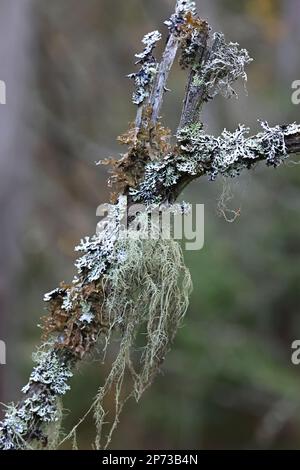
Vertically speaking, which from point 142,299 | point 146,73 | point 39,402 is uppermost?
point 146,73

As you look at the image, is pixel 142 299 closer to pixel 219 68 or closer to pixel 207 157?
pixel 207 157

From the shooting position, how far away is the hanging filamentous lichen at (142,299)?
210cm

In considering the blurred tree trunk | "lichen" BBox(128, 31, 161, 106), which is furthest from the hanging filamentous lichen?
the blurred tree trunk

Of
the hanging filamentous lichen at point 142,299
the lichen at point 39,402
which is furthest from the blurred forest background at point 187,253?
the lichen at point 39,402

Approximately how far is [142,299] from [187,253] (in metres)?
5.40

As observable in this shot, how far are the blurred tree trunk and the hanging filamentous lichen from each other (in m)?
5.94

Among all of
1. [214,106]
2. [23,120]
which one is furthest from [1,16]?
[214,106]

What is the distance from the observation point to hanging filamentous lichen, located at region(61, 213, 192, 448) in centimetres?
210

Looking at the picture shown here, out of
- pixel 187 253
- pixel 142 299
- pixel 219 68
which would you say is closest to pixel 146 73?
pixel 219 68

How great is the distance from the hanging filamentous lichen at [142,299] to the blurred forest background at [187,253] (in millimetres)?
5073

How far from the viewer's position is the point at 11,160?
8.12 meters

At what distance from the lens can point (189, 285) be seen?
7.34ft

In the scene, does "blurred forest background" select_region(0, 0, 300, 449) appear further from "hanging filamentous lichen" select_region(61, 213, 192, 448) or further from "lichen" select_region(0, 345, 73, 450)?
"lichen" select_region(0, 345, 73, 450)

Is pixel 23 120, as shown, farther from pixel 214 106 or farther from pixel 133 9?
pixel 133 9
